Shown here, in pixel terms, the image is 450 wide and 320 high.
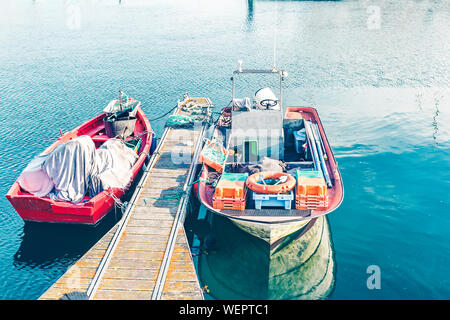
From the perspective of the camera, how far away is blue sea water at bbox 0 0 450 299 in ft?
46.0

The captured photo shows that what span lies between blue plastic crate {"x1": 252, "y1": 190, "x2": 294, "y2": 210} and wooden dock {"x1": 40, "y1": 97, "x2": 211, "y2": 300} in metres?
2.88

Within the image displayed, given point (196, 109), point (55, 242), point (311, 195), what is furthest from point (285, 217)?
point (196, 109)

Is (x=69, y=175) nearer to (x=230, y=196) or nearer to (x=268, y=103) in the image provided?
(x=230, y=196)

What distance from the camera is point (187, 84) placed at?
1246 inches

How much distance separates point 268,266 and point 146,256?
4.16 meters

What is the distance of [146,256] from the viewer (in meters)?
12.1

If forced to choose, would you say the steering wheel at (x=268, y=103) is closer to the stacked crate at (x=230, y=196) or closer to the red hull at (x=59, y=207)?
the stacked crate at (x=230, y=196)

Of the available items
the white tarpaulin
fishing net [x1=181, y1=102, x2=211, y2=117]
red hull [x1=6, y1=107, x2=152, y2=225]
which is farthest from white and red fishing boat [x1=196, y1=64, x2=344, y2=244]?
the white tarpaulin

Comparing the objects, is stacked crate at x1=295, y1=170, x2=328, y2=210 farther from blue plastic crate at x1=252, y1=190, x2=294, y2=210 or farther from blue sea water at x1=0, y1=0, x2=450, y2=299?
blue sea water at x1=0, y1=0, x2=450, y2=299

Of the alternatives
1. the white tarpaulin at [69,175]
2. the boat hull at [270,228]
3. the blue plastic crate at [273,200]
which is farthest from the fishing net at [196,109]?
the boat hull at [270,228]

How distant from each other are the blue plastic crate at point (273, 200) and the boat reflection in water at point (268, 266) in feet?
4.16

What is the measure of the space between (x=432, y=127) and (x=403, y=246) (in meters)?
12.4

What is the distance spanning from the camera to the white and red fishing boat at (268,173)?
12.1 m

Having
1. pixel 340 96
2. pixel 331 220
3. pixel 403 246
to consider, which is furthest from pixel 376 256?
pixel 340 96
